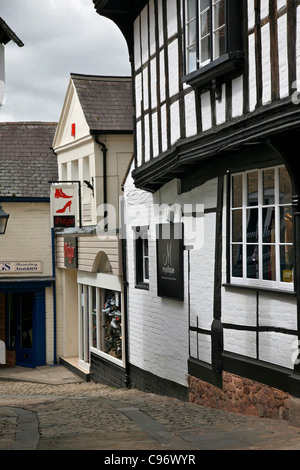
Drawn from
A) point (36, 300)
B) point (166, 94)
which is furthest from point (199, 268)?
point (36, 300)

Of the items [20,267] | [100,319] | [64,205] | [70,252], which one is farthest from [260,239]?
[20,267]

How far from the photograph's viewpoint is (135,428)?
8.20 meters

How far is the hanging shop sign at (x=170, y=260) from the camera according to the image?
11719mm

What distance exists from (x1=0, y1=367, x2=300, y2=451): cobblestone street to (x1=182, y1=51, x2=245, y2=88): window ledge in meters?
4.29

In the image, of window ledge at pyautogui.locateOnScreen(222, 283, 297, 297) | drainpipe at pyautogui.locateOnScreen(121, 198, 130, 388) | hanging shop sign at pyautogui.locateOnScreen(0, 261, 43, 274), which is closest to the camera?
window ledge at pyautogui.locateOnScreen(222, 283, 297, 297)

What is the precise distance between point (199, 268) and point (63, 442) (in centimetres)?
435

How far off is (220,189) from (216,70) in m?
1.78

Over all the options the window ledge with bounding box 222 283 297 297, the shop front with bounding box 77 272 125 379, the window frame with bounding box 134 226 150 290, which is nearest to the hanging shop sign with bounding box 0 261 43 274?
the shop front with bounding box 77 272 125 379

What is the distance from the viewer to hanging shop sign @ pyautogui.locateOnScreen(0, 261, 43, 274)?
21891 mm

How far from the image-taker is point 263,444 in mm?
6902

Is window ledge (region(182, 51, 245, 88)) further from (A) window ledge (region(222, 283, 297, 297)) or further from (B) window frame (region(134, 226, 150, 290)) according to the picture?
(B) window frame (region(134, 226, 150, 290))

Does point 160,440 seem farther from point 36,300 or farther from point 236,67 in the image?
point 36,300

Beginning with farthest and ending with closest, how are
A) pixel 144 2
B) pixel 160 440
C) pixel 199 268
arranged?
1. pixel 144 2
2. pixel 199 268
3. pixel 160 440

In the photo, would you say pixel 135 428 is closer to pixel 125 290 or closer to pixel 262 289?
pixel 262 289
